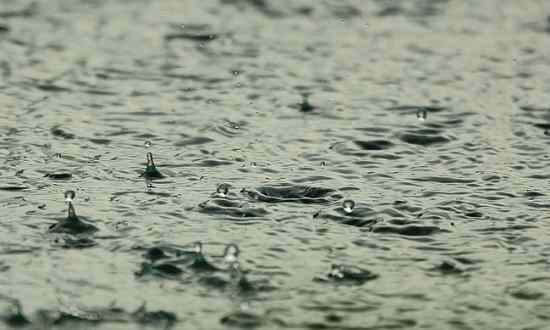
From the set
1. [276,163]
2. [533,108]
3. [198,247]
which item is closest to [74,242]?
[198,247]

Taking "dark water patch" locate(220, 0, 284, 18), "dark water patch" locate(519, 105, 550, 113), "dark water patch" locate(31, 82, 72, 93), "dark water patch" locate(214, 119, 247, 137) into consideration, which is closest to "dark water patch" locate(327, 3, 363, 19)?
"dark water patch" locate(220, 0, 284, 18)

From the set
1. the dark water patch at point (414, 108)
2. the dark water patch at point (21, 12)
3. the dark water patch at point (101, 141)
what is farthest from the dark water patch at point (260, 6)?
the dark water patch at point (101, 141)

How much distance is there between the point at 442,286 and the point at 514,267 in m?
0.40

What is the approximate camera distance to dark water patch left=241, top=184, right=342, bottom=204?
5.61 meters

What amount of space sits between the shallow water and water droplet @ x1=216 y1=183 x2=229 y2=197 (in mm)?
43

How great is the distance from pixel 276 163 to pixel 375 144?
2.30 feet

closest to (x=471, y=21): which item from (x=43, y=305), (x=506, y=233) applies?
(x=506, y=233)

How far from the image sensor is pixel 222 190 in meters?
5.70

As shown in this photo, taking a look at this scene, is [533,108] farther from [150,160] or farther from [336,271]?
[336,271]

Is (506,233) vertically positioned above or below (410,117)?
below

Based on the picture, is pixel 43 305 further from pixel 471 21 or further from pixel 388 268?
pixel 471 21

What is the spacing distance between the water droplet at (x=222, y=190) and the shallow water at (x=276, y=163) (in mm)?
43

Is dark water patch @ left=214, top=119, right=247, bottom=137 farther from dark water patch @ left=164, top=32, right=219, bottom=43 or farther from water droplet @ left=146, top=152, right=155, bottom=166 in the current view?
dark water patch @ left=164, top=32, right=219, bottom=43

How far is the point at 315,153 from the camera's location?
6.46 meters
